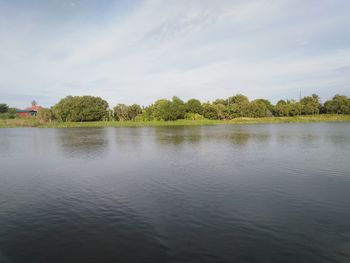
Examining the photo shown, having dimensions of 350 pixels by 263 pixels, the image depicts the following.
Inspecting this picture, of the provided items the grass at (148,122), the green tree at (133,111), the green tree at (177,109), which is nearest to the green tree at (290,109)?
the grass at (148,122)

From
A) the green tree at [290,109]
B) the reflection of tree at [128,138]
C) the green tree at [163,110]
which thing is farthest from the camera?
the green tree at [290,109]

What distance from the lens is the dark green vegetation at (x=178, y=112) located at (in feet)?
419

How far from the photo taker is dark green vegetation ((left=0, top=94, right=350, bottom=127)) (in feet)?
419

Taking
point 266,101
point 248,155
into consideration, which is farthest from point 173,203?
point 266,101

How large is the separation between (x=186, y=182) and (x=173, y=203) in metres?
4.51

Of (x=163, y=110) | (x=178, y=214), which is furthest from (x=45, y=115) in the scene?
(x=178, y=214)

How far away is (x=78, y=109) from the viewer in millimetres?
128250

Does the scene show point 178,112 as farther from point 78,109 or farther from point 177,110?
point 78,109

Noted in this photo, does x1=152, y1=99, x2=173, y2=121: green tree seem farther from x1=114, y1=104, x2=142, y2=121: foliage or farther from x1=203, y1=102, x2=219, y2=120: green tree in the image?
x1=203, y1=102, x2=219, y2=120: green tree

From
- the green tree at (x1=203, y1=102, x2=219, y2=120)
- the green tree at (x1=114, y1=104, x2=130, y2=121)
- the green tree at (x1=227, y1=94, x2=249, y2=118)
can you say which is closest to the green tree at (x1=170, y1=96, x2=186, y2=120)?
the green tree at (x1=203, y1=102, x2=219, y2=120)

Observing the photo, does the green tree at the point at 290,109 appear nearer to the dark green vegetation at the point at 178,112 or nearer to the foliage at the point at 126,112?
the dark green vegetation at the point at 178,112

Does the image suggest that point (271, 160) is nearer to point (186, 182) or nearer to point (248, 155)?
point (248, 155)

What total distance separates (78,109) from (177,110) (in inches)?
1928

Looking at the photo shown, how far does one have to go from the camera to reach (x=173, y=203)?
14.5 meters
